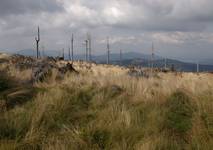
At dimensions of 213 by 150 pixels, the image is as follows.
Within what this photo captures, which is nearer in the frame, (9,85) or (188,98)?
(188,98)

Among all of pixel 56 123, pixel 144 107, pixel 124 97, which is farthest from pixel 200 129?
pixel 124 97

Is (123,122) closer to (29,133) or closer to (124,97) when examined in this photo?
(29,133)

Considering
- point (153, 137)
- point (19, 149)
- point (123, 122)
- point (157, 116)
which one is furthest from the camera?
point (157, 116)

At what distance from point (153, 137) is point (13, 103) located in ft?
14.0

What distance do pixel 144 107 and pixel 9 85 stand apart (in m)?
5.71

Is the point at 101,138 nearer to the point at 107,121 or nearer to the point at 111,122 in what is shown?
the point at 111,122

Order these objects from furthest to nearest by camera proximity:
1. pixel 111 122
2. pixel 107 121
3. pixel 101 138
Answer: pixel 107 121 → pixel 111 122 → pixel 101 138

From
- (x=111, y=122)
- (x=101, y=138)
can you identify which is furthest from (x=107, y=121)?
(x=101, y=138)

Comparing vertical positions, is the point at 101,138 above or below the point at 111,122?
below

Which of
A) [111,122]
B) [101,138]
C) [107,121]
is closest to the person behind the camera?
[101,138]

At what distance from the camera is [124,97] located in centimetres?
881

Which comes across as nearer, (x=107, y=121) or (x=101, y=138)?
(x=101, y=138)

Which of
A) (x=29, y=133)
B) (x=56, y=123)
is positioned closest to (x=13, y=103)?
(x=56, y=123)

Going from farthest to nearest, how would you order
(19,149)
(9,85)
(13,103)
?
1. (9,85)
2. (13,103)
3. (19,149)
